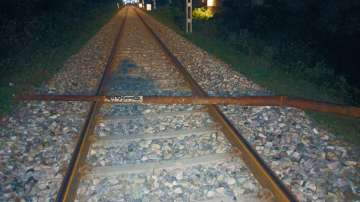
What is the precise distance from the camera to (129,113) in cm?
651

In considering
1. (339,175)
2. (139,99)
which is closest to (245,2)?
(139,99)

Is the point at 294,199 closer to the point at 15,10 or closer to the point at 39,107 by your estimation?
the point at 39,107

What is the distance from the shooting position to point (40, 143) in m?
5.32

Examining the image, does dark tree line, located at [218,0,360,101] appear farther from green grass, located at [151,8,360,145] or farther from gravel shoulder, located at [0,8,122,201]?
gravel shoulder, located at [0,8,122,201]

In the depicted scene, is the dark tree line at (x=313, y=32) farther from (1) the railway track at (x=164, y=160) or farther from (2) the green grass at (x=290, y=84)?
(1) the railway track at (x=164, y=160)

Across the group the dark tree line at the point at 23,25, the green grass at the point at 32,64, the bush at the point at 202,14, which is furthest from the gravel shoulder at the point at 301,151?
the bush at the point at 202,14

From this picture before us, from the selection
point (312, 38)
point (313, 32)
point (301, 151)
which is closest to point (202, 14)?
point (313, 32)

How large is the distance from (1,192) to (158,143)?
2350 mm

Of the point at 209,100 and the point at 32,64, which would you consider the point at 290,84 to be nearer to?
the point at 209,100

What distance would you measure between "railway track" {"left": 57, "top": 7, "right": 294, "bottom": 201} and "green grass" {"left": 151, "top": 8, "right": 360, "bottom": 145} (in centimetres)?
212

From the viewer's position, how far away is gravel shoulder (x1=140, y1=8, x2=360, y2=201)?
410 cm

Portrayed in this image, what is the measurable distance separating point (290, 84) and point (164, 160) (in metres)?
5.65

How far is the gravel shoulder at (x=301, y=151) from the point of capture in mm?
4098

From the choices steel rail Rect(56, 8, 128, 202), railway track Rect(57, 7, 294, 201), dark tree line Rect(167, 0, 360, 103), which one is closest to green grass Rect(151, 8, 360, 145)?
dark tree line Rect(167, 0, 360, 103)
